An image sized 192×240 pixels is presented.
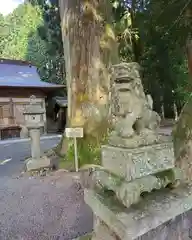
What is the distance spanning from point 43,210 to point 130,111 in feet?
7.19

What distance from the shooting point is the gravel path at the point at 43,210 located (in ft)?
8.42

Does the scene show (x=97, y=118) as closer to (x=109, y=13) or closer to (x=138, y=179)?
(x=109, y=13)

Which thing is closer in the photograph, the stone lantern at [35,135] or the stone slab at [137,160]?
the stone slab at [137,160]

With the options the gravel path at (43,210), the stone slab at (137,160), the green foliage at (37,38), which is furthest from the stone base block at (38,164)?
the green foliage at (37,38)

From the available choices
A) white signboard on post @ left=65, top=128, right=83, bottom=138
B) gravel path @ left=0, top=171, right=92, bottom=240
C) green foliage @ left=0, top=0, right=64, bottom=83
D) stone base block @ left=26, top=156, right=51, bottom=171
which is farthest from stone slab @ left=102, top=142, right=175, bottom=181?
green foliage @ left=0, top=0, right=64, bottom=83

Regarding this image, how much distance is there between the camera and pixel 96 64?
17.2 feet

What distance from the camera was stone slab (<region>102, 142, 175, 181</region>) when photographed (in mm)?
1498

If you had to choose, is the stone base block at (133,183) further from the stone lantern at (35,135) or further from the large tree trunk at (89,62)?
the stone lantern at (35,135)

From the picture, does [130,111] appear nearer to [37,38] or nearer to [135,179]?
[135,179]

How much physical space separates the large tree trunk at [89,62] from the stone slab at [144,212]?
11.3ft

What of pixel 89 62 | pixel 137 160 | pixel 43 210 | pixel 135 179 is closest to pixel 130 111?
pixel 137 160

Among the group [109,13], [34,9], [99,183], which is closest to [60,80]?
[34,9]

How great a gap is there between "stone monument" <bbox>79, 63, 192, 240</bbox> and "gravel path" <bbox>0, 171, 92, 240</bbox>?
96cm

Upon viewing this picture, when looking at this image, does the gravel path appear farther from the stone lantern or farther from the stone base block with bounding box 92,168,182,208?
the stone base block with bounding box 92,168,182,208
